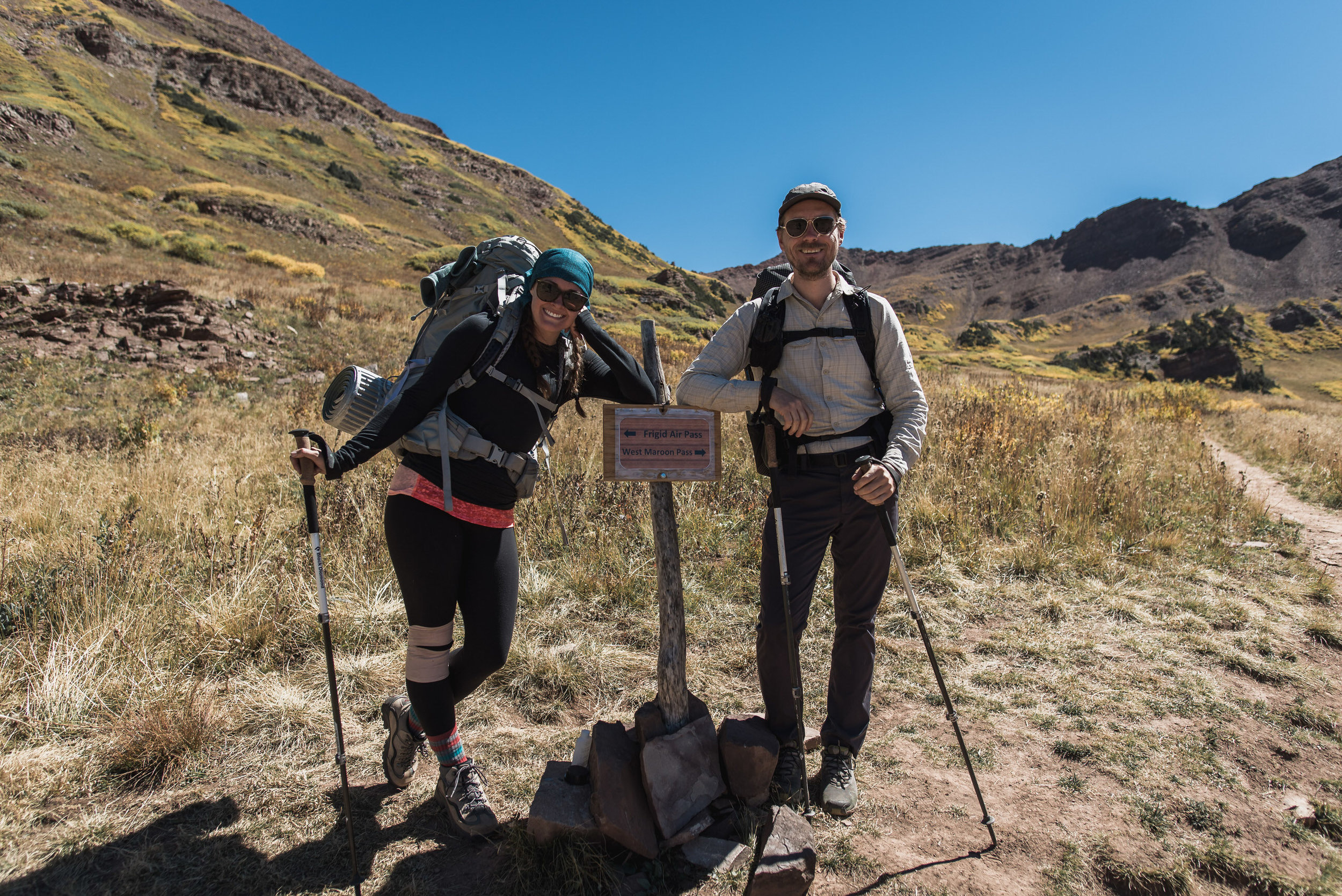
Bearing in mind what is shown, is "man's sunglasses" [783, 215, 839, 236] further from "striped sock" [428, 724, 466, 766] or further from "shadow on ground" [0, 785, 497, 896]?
"shadow on ground" [0, 785, 497, 896]

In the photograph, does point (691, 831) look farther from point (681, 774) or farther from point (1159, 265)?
point (1159, 265)

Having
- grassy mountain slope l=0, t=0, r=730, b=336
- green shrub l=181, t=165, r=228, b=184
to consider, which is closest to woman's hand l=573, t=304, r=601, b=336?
grassy mountain slope l=0, t=0, r=730, b=336

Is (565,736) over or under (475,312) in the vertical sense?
under

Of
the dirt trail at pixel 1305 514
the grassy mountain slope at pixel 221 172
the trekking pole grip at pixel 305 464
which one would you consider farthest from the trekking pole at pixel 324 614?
the grassy mountain slope at pixel 221 172

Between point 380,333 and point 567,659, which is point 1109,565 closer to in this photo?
point 567,659

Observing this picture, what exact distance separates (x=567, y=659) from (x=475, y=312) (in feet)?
7.05

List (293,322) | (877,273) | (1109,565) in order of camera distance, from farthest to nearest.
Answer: (877,273)
(293,322)
(1109,565)

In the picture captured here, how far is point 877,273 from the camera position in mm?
177625

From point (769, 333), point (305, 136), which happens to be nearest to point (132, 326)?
point (769, 333)

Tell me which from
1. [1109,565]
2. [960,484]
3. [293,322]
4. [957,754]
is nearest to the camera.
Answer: [957,754]

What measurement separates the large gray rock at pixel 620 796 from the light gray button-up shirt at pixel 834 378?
1.38m

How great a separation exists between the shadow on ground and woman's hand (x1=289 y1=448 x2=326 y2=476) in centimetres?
147

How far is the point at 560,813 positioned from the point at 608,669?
1.32 metres

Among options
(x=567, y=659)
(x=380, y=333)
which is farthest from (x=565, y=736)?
(x=380, y=333)
